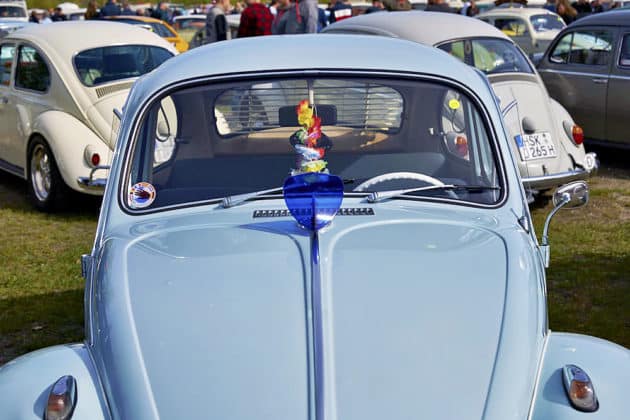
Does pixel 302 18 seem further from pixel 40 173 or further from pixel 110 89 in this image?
pixel 40 173

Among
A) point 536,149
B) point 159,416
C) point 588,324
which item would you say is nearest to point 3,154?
point 536,149

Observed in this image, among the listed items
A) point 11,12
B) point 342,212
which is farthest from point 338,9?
point 11,12

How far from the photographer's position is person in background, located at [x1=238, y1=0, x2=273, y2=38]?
12.6m

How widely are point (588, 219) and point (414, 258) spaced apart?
5.47 meters

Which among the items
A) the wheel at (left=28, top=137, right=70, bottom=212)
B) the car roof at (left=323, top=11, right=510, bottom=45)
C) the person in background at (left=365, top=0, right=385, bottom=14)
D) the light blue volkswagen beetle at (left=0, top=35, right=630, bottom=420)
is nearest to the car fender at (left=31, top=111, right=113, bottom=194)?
the wheel at (left=28, top=137, right=70, bottom=212)

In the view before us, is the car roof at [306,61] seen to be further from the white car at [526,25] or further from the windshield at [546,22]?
the windshield at [546,22]

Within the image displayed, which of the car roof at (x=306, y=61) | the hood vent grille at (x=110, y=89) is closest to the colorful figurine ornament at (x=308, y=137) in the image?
the car roof at (x=306, y=61)

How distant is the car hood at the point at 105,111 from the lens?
28.1ft

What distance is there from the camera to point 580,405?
2.88m

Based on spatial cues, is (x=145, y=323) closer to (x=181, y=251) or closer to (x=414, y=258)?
(x=181, y=251)

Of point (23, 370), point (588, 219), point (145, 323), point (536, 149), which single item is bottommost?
point (588, 219)

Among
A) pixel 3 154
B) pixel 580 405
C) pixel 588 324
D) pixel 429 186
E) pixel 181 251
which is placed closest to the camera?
pixel 580 405

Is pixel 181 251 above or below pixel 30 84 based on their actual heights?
above

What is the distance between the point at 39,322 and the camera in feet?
19.4
